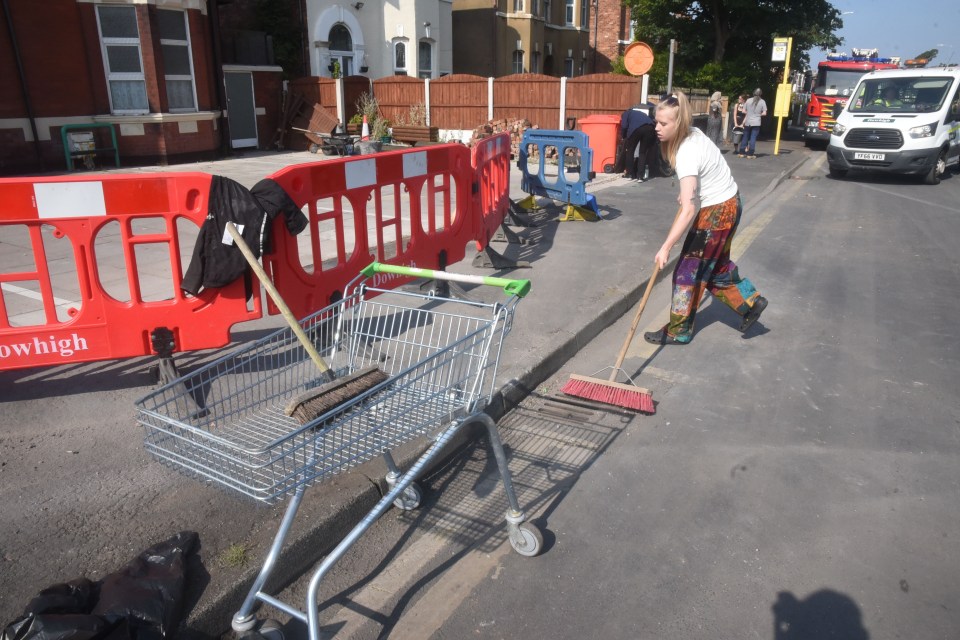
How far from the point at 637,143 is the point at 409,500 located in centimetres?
1355

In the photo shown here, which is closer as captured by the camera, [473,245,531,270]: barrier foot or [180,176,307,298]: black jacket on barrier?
[180,176,307,298]: black jacket on barrier

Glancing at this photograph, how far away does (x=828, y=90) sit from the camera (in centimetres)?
2588

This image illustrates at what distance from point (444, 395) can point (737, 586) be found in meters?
1.55

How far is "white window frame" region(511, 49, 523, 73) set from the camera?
33.1 m

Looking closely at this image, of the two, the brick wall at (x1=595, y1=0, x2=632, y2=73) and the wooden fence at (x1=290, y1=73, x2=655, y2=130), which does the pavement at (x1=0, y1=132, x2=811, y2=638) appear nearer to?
the wooden fence at (x1=290, y1=73, x2=655, y2=130)

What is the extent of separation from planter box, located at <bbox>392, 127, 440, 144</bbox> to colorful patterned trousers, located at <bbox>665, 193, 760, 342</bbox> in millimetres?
17693

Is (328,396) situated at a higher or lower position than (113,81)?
lower

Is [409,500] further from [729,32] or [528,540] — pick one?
[729,32]

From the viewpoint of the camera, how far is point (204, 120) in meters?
18.1

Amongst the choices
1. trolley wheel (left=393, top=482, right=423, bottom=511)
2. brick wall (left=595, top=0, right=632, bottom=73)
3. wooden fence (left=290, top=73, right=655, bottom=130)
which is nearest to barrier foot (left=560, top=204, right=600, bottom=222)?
trolley wheel (left=393, top=482, right=423, bottom=511)

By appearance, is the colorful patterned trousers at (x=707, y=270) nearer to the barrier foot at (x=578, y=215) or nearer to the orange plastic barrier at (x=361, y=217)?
the orange plastic barrier at (x=361, y=217)

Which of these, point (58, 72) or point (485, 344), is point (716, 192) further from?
point (58, 72)

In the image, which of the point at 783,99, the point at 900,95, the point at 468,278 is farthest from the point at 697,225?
the point at 783,99

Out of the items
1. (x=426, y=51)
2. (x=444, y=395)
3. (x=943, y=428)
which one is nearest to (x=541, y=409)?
(x=444, y=395)
